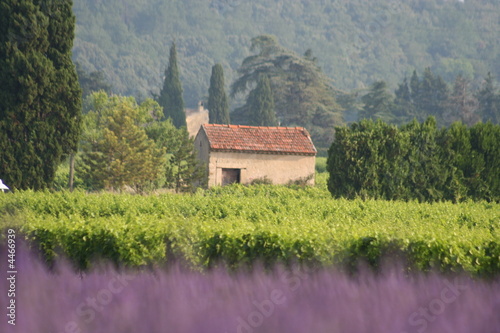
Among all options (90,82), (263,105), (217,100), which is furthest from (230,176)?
(90,82)

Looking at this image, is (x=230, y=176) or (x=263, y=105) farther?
(x=263, y=105)

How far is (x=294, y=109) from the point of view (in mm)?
99875

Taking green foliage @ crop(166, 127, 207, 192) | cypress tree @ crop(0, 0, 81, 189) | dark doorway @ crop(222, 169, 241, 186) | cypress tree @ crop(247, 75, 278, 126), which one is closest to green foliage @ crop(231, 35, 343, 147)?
cypress tree @ crop(247, 75, 278, 126)

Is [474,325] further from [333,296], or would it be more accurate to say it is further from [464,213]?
[464,213]

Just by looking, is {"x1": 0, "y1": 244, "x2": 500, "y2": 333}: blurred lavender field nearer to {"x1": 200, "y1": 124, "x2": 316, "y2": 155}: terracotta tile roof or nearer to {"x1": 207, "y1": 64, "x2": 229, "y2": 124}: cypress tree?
{"x1": 200, "y1": 124, "x2": 316, "y2": 155}: terracotta tile roof

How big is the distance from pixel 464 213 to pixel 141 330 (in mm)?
20092

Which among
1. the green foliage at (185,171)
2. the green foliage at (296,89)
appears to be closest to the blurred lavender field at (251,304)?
the green foliage at (185,171)

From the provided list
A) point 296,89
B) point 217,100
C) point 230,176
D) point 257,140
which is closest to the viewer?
point 230,176

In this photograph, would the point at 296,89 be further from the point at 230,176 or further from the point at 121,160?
the point at 121,160

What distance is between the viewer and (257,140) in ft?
144

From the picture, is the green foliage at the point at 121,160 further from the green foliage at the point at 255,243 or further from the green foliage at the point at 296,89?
the green foliage at the point at 296,89

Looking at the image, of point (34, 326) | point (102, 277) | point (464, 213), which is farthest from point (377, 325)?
point (464, 213)

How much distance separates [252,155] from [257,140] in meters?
1.47

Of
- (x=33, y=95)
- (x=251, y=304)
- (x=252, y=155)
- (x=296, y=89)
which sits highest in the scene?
(x=296, y=89)
